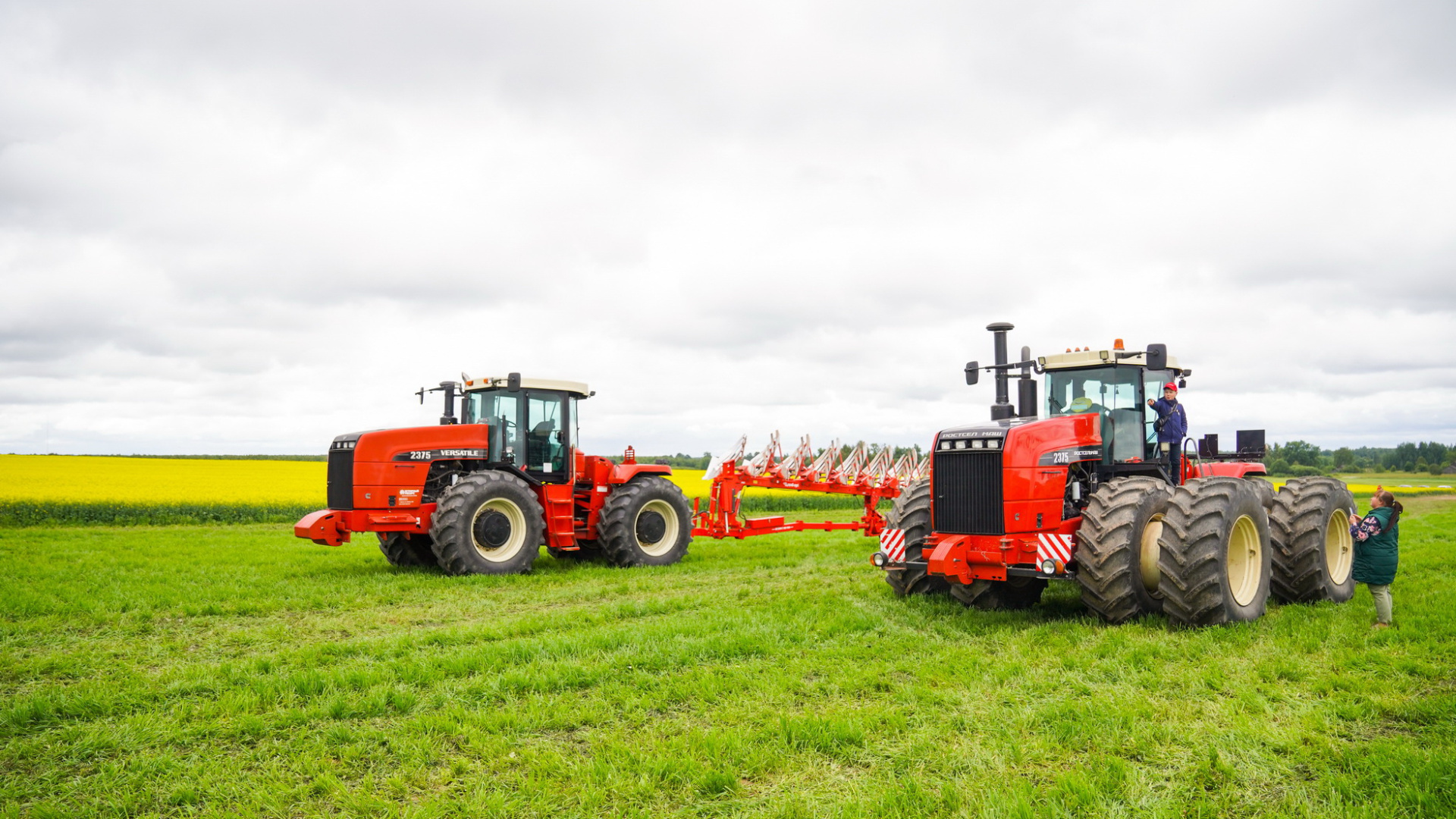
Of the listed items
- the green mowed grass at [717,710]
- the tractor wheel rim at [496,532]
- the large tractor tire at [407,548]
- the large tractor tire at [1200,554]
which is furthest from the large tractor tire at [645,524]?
the large tractor tire at [1200,554]

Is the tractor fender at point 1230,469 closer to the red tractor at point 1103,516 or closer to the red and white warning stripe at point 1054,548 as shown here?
the red tractor at point 1103,516

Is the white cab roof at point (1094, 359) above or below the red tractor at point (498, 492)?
above

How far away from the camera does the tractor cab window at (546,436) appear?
44.0 feet

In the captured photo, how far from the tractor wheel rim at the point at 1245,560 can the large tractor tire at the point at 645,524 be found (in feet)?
26.4

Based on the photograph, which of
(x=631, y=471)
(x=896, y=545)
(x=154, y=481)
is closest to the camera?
(x=896, y=545)

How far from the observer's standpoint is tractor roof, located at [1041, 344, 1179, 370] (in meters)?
9.16

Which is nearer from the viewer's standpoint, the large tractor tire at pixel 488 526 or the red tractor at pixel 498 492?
the large tractor tire at pixel 488 526

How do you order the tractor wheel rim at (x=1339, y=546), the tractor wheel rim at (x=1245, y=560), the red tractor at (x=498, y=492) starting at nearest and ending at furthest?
the tractor wheel rim at (x=1245, y=560) → the tractor wheel rim at (x=1339, y=546) → the red tractor at (x=498, y=492)

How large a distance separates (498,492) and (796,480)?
5.83 meters

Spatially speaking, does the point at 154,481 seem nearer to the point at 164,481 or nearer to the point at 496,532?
the point at 164,481

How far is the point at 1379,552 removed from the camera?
7.87 m

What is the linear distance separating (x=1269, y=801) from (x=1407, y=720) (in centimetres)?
183

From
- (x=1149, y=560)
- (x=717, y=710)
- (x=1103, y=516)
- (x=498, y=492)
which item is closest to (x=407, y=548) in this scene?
(x=498, y=492)

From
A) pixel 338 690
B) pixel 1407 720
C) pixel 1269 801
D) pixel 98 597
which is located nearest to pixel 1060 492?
pixel 1407 720
